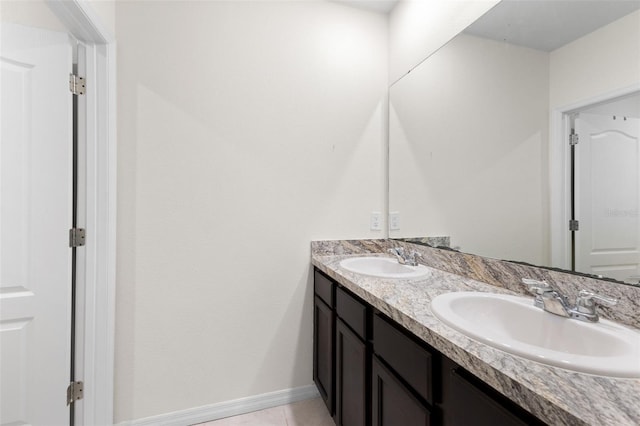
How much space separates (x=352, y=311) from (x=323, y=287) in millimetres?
394

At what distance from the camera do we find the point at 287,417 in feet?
5.34

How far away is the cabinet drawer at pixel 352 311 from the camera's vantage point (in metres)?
1.14

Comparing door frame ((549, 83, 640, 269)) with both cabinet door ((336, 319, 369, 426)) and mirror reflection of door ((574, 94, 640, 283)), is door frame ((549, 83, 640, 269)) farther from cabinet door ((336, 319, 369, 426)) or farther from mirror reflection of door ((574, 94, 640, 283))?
cabinet door ((336, 319, 369, 426))

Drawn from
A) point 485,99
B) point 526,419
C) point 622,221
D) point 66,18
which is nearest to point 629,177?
point 622,221

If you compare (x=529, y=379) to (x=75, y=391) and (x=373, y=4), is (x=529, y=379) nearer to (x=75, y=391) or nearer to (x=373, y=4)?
(x=75, y=391)

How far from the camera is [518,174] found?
111cm

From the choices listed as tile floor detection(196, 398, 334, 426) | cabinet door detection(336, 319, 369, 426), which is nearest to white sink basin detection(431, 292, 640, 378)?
cabinet door detection(336, 319, 369, 426)

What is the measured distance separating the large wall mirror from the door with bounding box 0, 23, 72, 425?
1.89 meters

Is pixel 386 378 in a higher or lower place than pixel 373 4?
lower

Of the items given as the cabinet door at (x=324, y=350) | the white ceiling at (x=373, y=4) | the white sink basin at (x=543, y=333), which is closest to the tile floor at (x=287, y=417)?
the cabinet door at (x=324, y=350)

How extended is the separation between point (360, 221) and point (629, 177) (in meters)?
1.29

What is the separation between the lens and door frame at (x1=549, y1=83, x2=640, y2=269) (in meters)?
0.95

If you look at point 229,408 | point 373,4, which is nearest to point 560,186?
point 373,4

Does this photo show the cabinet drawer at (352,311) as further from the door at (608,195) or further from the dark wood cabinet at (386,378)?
the door at (608,195)
